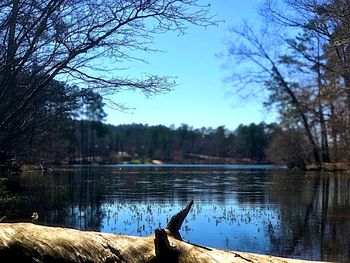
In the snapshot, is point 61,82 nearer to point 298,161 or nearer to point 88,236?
point 88,236

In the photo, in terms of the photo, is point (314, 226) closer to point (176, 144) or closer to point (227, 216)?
point (227, 216)

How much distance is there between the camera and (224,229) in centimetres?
1352

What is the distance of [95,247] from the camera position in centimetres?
671

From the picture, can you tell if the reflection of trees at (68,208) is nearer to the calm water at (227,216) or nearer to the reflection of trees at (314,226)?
the calm water at (227,216)

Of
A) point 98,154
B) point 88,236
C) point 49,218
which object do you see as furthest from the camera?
point 98,154

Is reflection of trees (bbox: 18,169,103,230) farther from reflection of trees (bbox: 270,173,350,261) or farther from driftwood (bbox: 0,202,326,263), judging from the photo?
driftwood (bbox: 0,202,326,263)

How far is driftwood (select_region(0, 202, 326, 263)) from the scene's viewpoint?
20.4ft

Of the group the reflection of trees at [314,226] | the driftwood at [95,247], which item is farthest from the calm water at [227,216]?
the driftwood at [95,247]

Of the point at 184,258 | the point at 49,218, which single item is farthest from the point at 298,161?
the point at 184,258

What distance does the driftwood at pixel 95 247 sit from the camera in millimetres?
6211

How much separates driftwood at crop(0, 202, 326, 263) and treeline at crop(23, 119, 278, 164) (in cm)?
11387

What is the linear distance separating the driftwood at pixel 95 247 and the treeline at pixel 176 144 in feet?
374

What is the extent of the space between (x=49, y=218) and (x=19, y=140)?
261 centimetres

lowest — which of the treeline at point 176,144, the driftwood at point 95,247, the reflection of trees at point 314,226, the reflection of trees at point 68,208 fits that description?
the reflection of trees at point 314,226
